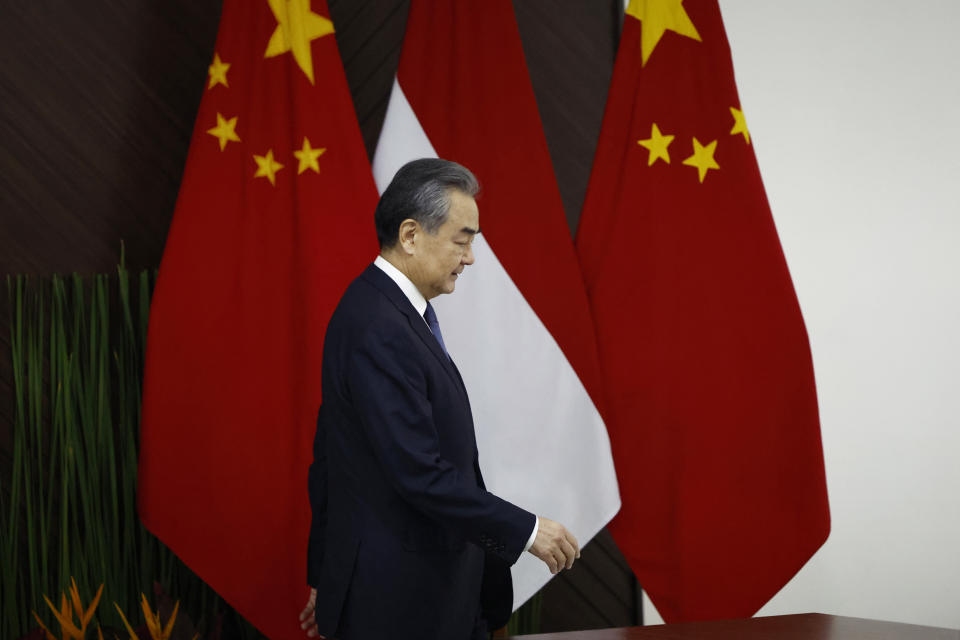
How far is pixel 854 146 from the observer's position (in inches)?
94.5

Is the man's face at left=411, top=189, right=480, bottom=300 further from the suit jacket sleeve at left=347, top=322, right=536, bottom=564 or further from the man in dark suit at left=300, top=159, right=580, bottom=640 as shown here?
the suit jacket sleeve at left=347, top=322, right=536, bottom=564

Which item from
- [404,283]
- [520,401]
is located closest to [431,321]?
[404,283]

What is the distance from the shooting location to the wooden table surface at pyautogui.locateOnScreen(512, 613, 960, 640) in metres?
1.28

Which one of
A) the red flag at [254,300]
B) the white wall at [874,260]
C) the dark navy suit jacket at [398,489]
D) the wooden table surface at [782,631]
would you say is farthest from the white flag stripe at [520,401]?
the white wall at [874,260]

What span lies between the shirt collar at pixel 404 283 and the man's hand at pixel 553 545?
14.3 inches

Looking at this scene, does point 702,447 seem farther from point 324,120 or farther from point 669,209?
point 324,120

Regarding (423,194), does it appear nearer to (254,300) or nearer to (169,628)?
(254,300)

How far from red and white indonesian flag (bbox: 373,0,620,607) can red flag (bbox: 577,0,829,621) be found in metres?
0.11

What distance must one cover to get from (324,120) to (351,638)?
111 cm

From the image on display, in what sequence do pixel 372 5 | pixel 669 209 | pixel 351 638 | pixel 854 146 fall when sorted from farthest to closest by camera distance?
pixel 854 146 → pixel 372 5 → pixel 669 209 → pixel 351 638

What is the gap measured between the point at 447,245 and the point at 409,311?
12 centimetres

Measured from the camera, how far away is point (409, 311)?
1.24 m

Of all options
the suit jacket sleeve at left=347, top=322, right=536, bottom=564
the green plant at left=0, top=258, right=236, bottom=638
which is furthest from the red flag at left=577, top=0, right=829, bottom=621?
the green plant at left=0, top=258, right=236, bottom=638

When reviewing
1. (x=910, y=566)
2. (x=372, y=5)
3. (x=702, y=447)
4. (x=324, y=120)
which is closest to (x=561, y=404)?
(x=702, y=447)
